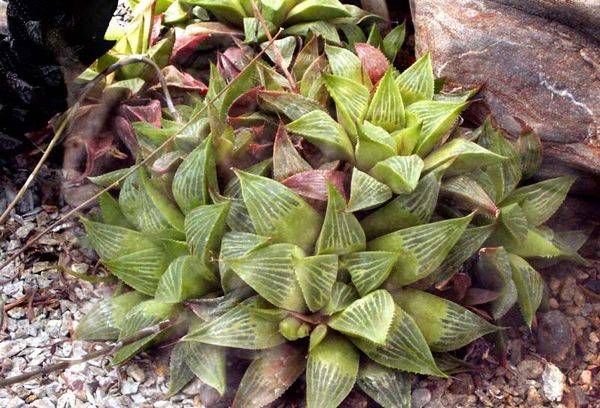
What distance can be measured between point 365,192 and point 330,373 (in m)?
0.42

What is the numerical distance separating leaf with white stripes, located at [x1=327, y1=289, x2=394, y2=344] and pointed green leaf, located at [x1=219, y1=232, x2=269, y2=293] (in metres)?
0.24

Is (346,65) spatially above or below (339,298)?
above

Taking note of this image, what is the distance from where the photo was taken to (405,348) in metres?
1.65

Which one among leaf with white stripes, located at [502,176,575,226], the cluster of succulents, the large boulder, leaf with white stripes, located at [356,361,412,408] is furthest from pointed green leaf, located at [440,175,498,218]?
leaf with white stripes, located at [356,361,412,408]

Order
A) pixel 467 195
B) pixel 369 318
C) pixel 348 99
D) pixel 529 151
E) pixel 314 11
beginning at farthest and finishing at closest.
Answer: pixel 314 11 → pixel 529 151 → pixel 348 99 → pixel 467 195 → pixel 369 318

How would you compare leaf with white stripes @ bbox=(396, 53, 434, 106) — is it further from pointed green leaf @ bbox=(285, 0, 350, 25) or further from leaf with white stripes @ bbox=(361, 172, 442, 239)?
pointed green leaf @ bbox=(285, 0, 350, 25)

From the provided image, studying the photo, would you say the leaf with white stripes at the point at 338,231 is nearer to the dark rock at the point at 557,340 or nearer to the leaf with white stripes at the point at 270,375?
the leaf with white stripes at the point at 270,375

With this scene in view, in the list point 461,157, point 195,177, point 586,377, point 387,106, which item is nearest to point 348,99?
point 387,106

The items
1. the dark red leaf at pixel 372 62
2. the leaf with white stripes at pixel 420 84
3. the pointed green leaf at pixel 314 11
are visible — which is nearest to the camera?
the leaf with white stripes at pixel 420 84

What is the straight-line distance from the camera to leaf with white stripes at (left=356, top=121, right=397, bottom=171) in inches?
69.9

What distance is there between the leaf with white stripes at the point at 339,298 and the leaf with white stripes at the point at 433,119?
403 mm

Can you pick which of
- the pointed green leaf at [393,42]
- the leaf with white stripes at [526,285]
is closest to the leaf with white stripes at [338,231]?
the leaf with white stripes at [526,285]

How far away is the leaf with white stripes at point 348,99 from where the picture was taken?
188cm

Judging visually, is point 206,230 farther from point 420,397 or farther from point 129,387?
point 420,397
